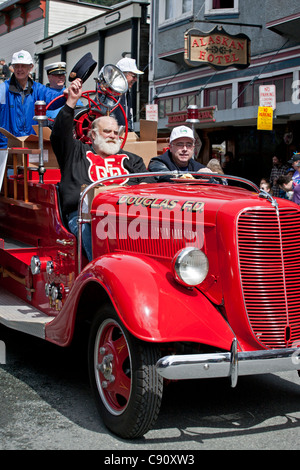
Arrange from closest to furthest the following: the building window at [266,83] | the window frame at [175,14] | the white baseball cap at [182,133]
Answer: the white baseball cap at [182,133]
the building window at [266,83]
the window frame at [175,14]

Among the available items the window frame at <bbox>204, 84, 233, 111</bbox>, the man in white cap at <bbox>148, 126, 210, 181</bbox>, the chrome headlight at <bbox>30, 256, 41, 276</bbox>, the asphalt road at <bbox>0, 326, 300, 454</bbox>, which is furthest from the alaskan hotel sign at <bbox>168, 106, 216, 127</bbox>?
the asphalt road at <bbox>0, 326, 300, 454</bbox>

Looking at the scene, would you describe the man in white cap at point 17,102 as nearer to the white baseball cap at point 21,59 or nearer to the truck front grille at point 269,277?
the white baseball cap at point 21,59

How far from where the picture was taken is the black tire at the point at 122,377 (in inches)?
130

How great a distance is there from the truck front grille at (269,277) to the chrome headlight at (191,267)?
0.22 meters

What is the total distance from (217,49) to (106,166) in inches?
409

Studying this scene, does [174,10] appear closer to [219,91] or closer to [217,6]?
[217,6]

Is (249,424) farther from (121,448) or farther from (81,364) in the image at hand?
(81,364)

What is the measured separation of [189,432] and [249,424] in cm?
40

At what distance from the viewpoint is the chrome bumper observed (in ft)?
10.3

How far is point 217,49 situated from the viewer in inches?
570

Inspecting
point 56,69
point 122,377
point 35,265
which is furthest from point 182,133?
point 56,69

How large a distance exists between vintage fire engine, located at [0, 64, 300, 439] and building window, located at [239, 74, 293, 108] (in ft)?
36.4

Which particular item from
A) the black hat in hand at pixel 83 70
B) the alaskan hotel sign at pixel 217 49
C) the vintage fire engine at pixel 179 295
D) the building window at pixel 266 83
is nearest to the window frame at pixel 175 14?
the building window at pixel 266 83
